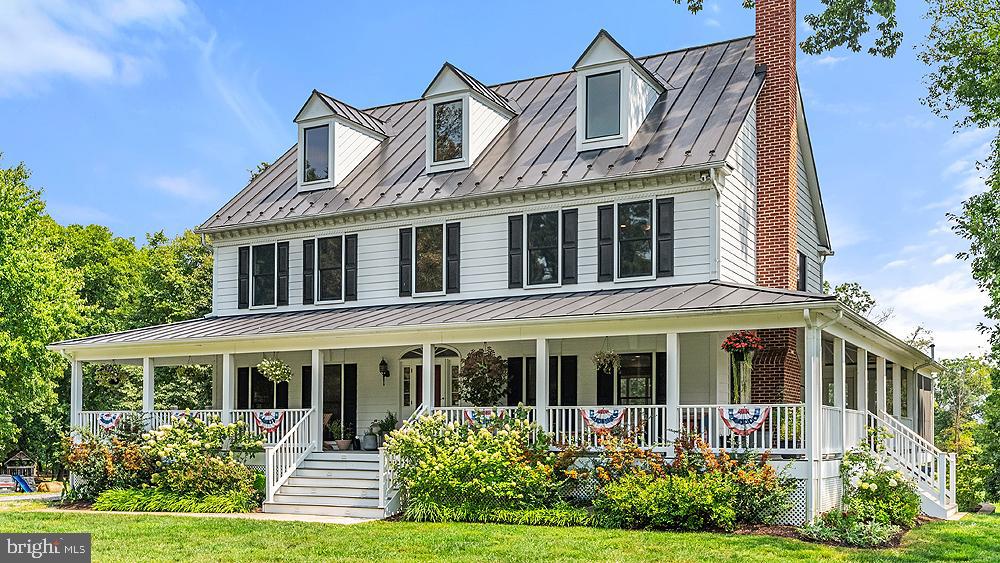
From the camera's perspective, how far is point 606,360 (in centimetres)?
1895

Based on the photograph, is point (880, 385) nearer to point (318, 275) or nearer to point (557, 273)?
point (557, 273)

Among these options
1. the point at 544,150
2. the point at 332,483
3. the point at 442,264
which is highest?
the point at 544,150

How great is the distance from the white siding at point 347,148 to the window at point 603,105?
6.17 meters

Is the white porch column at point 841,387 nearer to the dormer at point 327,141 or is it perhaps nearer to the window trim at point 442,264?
the window trim at point 442,264

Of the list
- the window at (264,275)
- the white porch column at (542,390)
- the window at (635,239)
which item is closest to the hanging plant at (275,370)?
the window at (264,275)

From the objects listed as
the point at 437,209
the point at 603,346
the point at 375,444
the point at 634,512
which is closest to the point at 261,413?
the point at 375,444

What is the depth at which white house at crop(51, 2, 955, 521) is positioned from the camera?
56.9 ft

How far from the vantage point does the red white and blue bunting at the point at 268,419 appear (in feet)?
65.1

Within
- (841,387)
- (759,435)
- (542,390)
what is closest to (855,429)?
(841,387)

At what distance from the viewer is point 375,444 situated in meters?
21.3

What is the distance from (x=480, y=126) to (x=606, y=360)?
249 inches

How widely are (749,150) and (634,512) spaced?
8.01 m

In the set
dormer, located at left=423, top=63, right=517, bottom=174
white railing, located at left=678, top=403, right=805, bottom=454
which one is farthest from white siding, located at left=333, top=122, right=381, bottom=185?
white railing, located at left=678, top=403, right=805, bottom=454

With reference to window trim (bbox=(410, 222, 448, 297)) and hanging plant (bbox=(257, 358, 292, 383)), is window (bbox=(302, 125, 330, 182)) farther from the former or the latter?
hanging plant (bbox=(257, 358, 292, 383))
